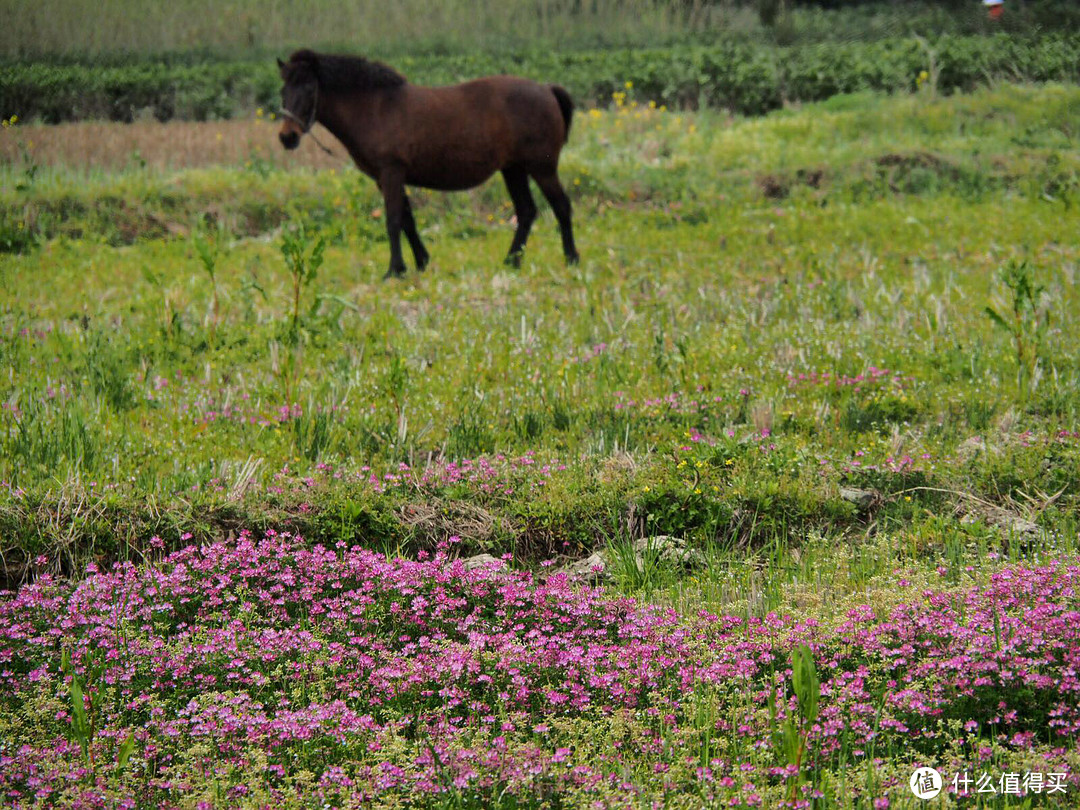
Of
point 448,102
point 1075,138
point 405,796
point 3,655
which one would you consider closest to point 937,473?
point 405,796

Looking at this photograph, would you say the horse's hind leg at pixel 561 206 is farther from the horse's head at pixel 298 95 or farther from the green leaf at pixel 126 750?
the green leaf at pixel 126 750

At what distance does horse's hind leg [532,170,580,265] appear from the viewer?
10.6m

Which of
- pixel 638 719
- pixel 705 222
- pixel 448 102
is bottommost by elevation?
pixel 705 222

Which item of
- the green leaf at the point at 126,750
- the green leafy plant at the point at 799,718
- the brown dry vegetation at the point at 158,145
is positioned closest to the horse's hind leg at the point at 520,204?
the brown dry vegetation at the point at 158,145

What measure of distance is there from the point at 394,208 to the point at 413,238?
35cm

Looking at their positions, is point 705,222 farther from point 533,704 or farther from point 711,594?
point 533,704

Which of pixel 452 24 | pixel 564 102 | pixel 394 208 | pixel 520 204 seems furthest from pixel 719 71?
pixel 394 208

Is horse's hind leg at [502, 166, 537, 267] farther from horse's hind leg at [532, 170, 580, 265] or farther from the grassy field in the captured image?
the grassy field

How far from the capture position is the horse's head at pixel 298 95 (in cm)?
976

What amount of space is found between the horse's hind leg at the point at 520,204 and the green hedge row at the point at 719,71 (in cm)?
691

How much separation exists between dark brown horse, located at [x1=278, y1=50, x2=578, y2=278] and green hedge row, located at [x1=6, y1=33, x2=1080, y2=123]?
648 centimetres

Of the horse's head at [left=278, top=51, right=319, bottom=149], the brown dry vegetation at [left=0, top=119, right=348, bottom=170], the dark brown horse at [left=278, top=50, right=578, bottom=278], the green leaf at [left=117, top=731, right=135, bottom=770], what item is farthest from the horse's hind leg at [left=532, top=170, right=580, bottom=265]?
the green leaf at [left=117, top=731, right=135, bottom=770]

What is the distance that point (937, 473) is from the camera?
4.99 m

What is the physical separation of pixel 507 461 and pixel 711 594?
4.66 feet
